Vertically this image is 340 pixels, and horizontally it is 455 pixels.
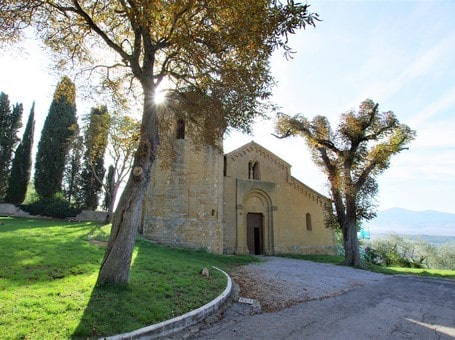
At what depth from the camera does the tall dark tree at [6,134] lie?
29.9 metres

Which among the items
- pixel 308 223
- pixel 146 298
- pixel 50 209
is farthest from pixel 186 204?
pixel 50 209

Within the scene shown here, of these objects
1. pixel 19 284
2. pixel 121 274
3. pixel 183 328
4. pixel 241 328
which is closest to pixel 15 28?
pixel 19 284

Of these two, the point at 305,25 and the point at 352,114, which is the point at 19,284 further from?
the point at 352,114

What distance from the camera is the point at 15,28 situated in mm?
7699

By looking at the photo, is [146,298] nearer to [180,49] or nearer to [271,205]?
[180,49]

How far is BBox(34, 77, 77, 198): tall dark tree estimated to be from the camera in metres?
A: 29.7

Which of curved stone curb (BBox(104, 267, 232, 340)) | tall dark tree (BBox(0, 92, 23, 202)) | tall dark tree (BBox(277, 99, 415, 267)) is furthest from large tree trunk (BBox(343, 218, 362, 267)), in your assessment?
tall dark tree (BBox(0, 92, 23, 202))

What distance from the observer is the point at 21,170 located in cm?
2942

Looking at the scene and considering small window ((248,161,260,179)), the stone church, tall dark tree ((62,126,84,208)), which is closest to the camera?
the stone church

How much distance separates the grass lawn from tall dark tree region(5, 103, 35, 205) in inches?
874

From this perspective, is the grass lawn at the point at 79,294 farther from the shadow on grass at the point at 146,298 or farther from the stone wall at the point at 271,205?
the stone wall at the point at 271,205

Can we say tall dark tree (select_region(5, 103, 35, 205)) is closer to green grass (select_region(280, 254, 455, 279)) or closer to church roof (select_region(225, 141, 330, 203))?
church roof (select_region(225, 141, 330, 203))

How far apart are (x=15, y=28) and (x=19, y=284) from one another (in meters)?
6.84

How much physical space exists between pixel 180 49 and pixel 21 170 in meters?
30.7
